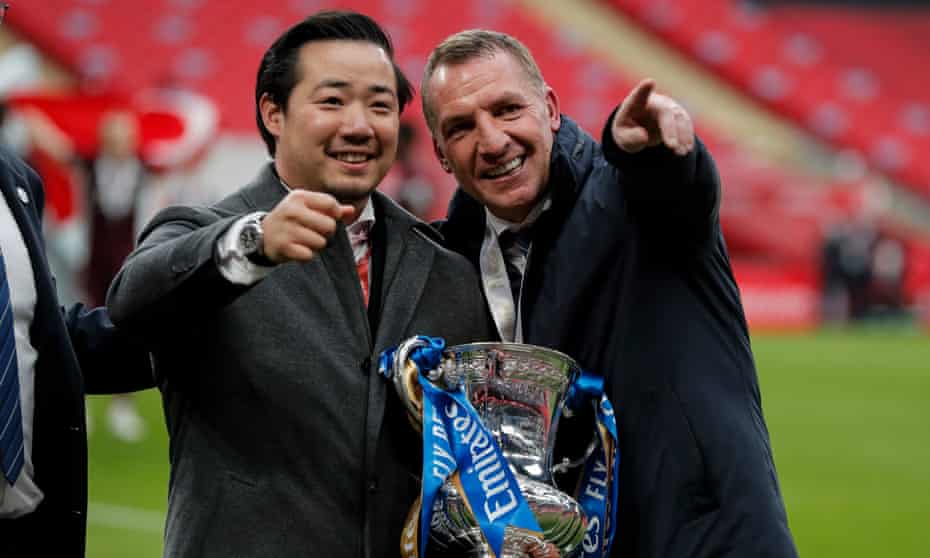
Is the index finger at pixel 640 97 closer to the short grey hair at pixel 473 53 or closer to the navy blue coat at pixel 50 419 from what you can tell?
the short grey hair at pixel 473 53

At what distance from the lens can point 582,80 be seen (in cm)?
2275

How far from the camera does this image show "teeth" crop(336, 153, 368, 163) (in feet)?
7.97

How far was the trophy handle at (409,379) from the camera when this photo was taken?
2.29 meters

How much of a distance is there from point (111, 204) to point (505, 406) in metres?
6.84

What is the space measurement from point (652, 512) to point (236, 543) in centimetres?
76

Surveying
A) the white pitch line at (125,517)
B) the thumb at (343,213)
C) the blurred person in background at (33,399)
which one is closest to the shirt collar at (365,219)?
the thumb at (343,213)

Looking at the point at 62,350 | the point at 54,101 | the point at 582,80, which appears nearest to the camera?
the point at 62,350

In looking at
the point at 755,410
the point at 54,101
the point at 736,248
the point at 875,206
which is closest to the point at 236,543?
the point at 755,410

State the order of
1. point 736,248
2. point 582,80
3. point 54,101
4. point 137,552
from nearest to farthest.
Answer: point 137,552, point 54,101, point 736,248, point 582,80

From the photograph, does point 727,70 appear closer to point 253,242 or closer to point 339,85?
point 339,85

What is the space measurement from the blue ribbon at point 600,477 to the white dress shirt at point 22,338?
987 mm

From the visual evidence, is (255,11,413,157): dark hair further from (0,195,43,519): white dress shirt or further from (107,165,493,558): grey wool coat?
(0,195,43,519): white dress shirt

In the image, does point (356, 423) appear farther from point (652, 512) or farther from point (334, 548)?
point (652, 512)

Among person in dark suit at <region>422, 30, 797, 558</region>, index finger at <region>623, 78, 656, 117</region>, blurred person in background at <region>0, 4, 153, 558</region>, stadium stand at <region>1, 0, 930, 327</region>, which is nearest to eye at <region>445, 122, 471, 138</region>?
person in dark suit at <region>422, 30, 797, 558</region>
